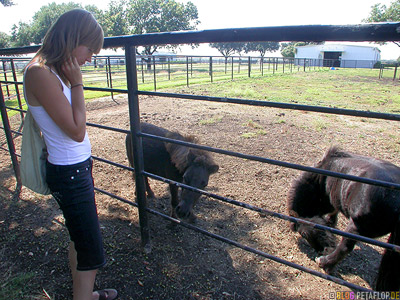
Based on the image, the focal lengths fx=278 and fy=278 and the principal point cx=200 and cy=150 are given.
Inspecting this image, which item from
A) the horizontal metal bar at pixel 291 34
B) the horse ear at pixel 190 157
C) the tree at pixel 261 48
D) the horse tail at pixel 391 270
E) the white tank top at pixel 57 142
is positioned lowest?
the horse tail at pixel 391 270

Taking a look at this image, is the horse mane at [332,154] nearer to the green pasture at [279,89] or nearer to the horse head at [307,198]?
the horse head at [307,198]

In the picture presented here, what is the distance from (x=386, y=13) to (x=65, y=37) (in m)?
48.6

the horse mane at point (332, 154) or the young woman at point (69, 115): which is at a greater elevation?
the young woman at point (69, 115)

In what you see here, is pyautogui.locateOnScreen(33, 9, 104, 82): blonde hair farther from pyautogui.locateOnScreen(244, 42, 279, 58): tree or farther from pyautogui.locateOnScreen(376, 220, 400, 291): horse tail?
pyautogui.locateOnScreen(244, 42, 279, 58): tree

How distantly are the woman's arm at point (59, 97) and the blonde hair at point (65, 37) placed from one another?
5 centimetres

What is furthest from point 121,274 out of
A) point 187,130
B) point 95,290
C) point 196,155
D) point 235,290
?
point 187,130

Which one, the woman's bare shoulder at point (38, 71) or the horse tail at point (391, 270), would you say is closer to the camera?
the woman's bare shoulder at point (38, 71)

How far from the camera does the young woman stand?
1.39 m

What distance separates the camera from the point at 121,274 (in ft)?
7.78

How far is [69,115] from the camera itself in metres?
1.41

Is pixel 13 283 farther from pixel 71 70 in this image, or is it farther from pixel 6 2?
pixel 6 2

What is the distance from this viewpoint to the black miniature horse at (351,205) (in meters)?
2.06

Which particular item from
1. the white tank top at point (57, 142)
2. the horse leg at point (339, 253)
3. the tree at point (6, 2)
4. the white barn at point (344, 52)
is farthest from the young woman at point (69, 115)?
the white barn at point (344, 52)

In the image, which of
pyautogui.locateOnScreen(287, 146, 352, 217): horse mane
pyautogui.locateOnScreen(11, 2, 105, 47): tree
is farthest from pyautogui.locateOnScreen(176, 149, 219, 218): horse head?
pyautogui.locateOnScreen(11, 2, 105, 47): tree
